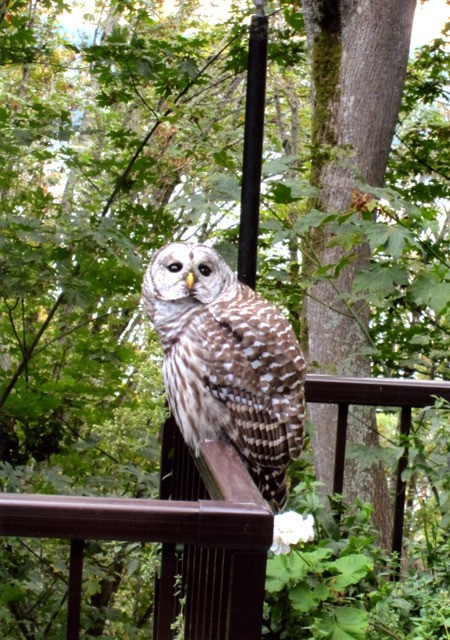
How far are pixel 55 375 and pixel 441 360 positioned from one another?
209cm

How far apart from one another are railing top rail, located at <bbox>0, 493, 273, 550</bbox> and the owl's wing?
3.41 feet

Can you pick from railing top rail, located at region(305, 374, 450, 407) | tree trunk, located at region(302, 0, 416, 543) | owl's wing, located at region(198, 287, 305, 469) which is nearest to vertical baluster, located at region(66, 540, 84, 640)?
owl's wing, located at region(198, 287, 305, 469)

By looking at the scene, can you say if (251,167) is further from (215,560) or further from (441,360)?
(441,360)

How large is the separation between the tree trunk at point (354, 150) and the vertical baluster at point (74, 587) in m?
2.65

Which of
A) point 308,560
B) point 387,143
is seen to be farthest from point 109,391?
point 308,560

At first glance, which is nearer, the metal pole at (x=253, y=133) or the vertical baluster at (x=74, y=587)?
the vertical baluster at (x=74, y=587)

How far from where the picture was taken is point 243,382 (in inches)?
87.7

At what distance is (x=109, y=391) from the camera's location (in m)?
4.25

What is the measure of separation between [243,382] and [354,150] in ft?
6.31

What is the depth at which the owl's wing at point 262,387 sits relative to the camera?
222 centimetres

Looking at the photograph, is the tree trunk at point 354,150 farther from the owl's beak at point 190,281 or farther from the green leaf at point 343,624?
the green leaf at point 343,624

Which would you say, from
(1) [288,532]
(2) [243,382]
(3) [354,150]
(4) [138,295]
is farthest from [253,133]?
(4) [138,295]

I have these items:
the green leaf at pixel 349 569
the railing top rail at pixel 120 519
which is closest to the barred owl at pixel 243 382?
the green leaf at pixel 349 569

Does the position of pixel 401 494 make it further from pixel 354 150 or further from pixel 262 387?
pixel 354 150
